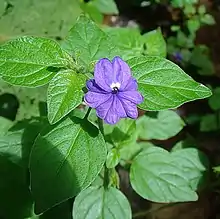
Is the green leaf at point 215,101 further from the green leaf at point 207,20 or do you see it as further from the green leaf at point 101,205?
the green leaf at point 101,205

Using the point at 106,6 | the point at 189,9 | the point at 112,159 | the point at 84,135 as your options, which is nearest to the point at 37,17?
the point at 106,6

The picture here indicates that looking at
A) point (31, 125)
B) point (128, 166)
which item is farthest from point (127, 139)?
point (31, 125)

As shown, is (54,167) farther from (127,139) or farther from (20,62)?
(127,139)

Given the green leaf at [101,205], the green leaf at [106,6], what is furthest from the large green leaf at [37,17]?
the green leaf at [101,205]

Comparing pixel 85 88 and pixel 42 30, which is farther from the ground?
pixel 85 88

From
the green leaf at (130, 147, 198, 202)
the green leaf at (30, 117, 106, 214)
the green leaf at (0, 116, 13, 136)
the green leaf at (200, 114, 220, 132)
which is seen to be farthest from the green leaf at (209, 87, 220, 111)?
the green leaf at (30, 117, 106, 214)
